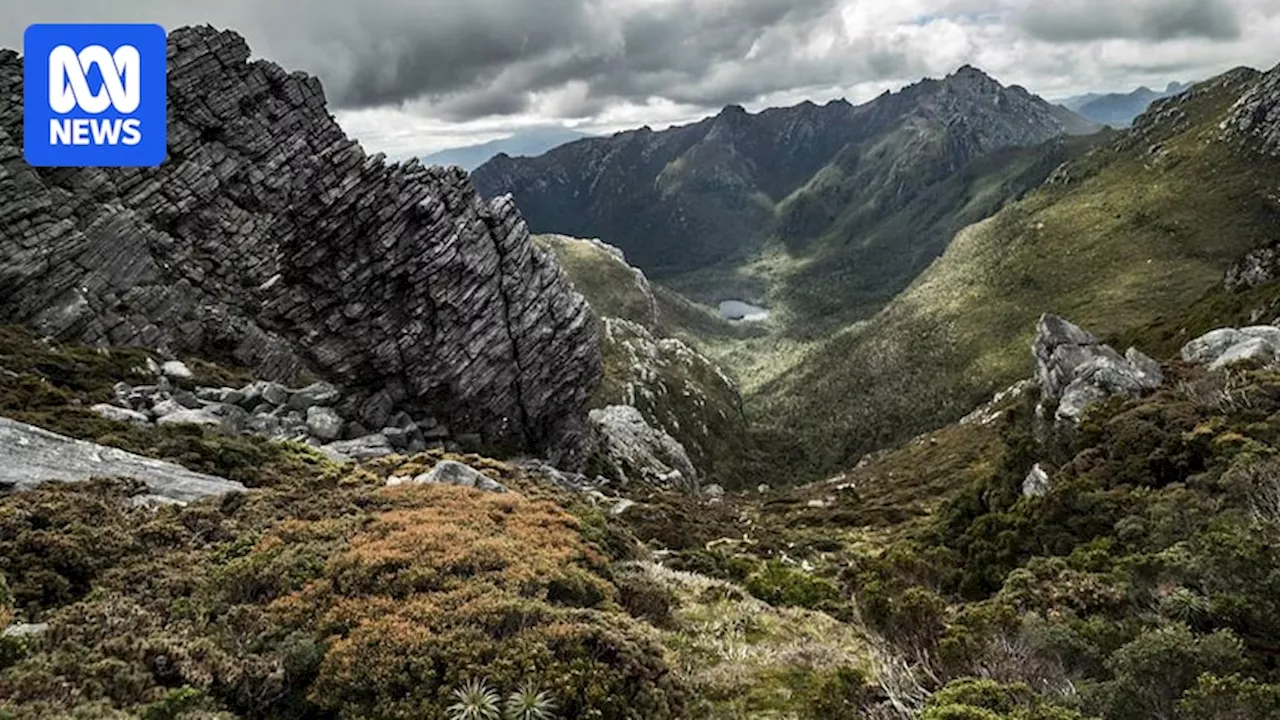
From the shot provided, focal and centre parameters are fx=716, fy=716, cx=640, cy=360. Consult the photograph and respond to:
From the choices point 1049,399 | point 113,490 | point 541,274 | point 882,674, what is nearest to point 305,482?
point 113,490

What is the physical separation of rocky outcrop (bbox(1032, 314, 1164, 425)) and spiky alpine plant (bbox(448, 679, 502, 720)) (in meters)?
45.8

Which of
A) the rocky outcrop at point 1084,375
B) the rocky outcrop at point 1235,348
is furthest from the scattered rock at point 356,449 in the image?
the rocky outcrop at point 1235,348

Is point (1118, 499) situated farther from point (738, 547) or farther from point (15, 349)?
point (15, 349)

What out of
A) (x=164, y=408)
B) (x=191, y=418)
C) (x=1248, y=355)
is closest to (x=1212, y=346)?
(x=1248, y=355)

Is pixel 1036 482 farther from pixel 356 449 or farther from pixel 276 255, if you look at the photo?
pixel 276 255

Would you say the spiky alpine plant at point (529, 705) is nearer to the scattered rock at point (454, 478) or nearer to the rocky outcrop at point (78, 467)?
the scattered rock at point (454, 478)

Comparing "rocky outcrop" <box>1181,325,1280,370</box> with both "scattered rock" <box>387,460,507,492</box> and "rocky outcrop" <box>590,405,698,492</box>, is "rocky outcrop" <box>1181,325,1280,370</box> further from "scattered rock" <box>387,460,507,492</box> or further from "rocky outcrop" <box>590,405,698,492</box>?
"rocky outcrop" <box>590,405,698,492</box>

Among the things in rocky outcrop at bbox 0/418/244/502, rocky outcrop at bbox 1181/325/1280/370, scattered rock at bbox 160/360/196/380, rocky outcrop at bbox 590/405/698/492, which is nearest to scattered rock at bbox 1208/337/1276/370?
rocky outcrop at bbox 1181/325/1280/370

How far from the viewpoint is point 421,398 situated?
79438 millimetres

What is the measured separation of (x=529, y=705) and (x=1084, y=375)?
52224 millimetres

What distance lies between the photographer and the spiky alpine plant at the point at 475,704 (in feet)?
43.3

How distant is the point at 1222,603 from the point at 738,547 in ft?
122

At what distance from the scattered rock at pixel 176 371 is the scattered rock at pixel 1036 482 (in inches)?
2309

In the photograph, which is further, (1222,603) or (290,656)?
(1222,603)
